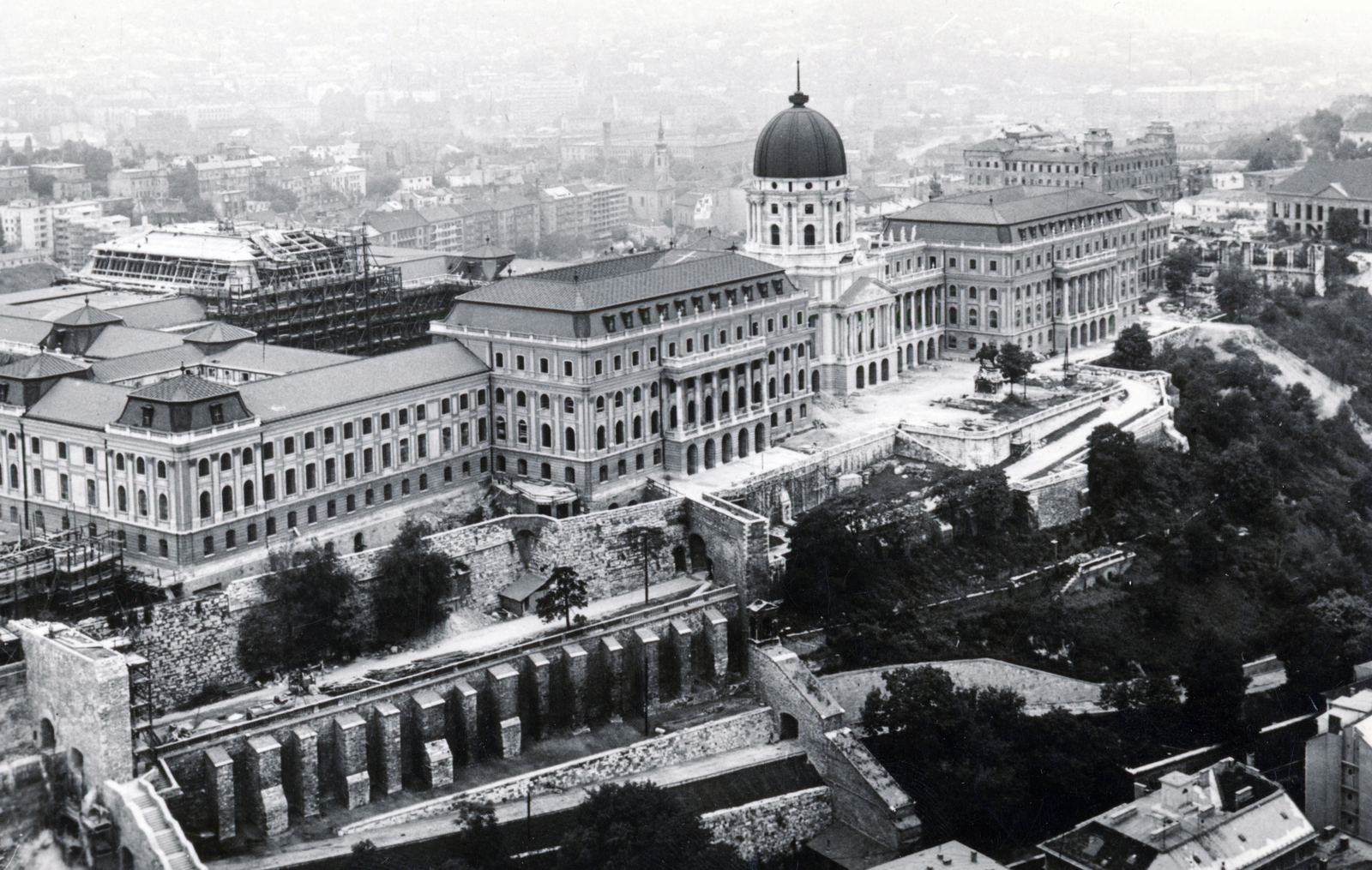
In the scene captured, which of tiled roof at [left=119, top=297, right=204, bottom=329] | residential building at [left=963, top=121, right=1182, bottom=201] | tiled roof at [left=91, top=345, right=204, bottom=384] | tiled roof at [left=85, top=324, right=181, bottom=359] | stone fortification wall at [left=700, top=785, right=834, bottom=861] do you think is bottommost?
stone fortification wall at [left=700, top=785, right=834, bottom=861]

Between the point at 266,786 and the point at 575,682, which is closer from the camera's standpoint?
the point at 266,786

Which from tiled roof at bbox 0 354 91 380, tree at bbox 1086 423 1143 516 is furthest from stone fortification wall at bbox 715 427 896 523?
tiled roof at bbox 0 354 91 380

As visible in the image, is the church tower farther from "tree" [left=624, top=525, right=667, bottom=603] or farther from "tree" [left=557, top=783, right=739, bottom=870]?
"tree" [left=557, top=783, right=739, bottom=870]

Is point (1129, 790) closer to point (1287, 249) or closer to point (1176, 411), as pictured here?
point (1176, 411)

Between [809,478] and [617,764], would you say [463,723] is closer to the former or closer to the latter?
[617,764]

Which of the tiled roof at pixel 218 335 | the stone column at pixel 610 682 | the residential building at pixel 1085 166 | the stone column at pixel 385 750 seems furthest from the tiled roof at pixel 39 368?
the residential building at pixel 1085 166

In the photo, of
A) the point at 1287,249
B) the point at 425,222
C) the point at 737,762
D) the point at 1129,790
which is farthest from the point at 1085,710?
the point at 425,222

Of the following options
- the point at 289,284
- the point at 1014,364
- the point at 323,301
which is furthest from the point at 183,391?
the point at 1014,364
